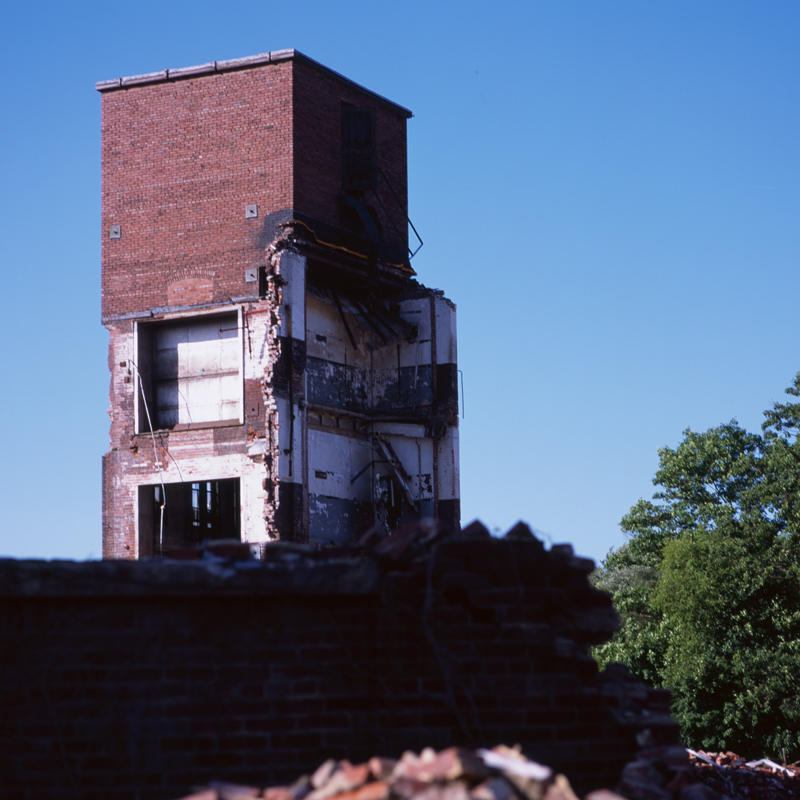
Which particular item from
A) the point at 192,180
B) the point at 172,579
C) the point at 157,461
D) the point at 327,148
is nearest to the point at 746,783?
the point at 172,579

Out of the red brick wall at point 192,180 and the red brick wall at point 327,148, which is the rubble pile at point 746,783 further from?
the red brick wall at point 327,148

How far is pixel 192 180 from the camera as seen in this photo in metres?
26.8

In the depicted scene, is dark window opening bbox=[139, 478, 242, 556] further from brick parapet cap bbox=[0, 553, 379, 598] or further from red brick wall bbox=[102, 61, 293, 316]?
brick parapet cap bbox=[0, 553, 379, 598]

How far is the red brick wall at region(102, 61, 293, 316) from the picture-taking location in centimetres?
2617

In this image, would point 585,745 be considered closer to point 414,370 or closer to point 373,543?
point 373,543

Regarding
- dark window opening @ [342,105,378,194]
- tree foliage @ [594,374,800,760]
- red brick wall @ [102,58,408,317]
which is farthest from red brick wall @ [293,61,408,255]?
tree foliage @ [594,374,800,760]

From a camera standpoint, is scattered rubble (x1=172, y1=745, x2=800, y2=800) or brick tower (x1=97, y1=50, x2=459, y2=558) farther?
brick tower (x1=97, y1=50, x2=459, y2=558)

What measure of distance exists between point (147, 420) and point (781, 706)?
17841 millimetres

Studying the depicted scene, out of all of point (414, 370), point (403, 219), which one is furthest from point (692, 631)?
point (403, 219)

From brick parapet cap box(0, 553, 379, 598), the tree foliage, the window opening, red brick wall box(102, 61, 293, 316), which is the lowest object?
the tree foliage

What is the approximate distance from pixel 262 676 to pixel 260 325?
807 inches

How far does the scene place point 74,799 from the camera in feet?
17.3

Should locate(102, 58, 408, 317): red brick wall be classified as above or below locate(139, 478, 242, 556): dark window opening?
above

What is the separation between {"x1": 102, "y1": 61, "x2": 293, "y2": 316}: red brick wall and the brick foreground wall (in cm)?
2080
